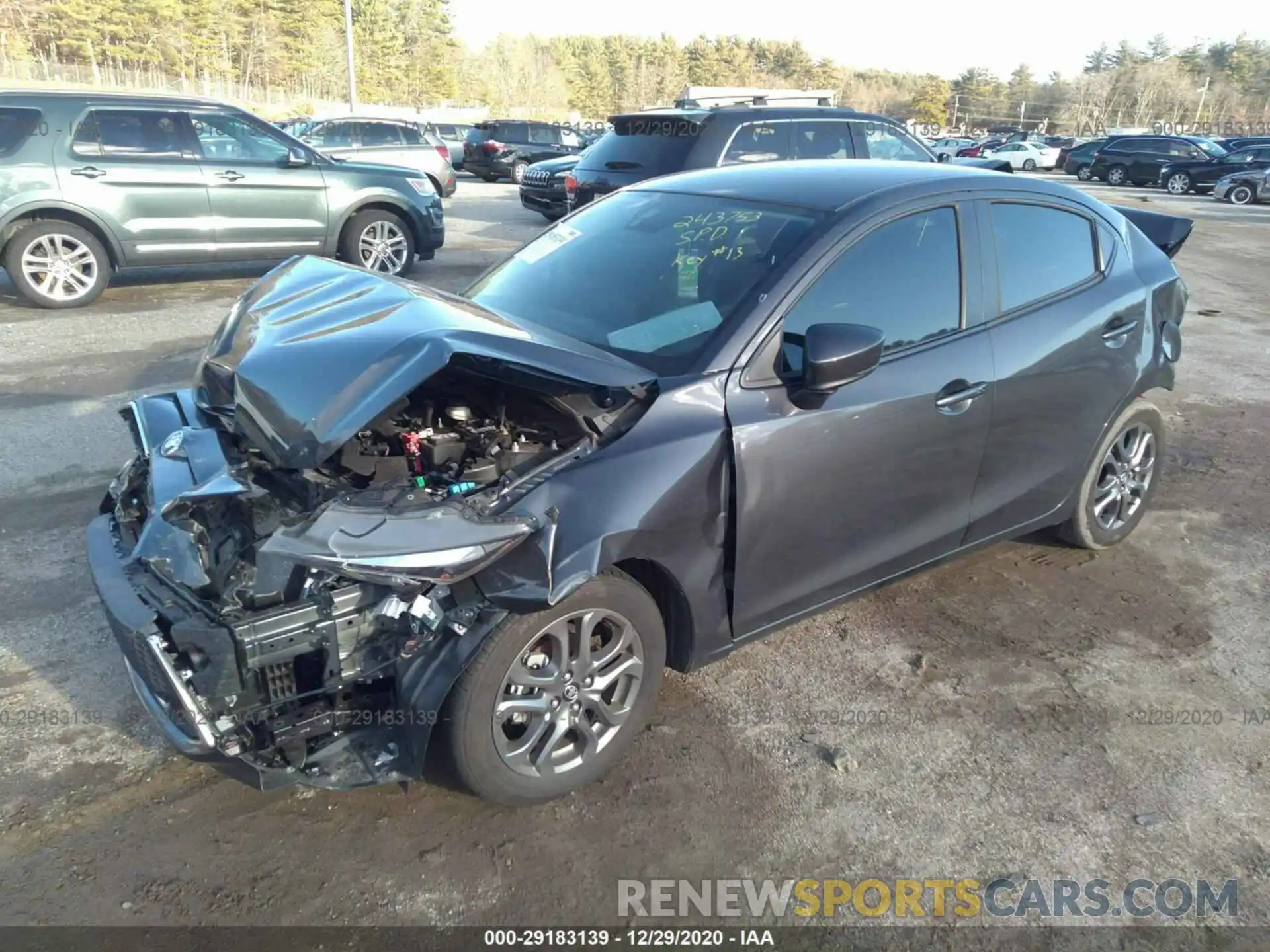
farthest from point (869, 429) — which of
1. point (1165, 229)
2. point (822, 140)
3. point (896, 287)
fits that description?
point (822, 140)

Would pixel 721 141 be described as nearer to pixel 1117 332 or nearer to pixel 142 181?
pixel 142 181

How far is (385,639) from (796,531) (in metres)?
1.39

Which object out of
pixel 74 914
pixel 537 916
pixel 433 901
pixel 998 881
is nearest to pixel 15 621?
pixel 74 914

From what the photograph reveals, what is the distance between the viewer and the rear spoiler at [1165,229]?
198 inches

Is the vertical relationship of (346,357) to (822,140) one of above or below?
below

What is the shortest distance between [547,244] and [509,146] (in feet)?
72.2

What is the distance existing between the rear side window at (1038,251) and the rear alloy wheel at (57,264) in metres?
8.51

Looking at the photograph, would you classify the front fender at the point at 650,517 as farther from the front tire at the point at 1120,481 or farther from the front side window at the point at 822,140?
the front side window at the point at 822,140

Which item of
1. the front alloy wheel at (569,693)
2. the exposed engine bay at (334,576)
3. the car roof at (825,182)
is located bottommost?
the front alloy wheel at (569,693)

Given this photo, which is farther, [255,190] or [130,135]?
[255,190]

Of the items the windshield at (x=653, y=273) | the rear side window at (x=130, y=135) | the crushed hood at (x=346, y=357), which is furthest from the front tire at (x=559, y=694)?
the rear side window at (x=130, y=135)

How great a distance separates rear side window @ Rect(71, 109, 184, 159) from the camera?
8594 mm

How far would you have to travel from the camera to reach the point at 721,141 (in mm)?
9273

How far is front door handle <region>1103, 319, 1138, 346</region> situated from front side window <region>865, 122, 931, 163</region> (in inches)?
259
